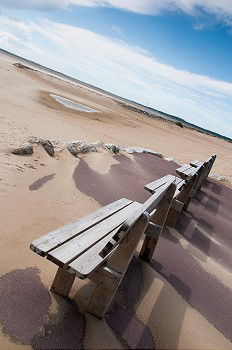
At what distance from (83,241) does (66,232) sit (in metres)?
0.19

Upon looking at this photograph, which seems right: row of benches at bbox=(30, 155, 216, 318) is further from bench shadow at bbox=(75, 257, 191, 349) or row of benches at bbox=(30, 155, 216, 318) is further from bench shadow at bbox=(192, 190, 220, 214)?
bench shadow at bbox=(192, 190, 220, 214)

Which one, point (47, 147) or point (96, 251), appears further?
point (47, 147)

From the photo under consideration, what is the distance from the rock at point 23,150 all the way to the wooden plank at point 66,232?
378 cm

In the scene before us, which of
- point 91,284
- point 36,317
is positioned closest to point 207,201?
point 91,284

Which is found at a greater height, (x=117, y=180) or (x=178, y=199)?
(x=178, y=199)

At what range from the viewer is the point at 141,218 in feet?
8.79

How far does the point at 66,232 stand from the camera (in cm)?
304

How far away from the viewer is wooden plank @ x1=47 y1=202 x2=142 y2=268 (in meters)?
2.55

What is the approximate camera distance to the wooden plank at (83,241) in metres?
2.55

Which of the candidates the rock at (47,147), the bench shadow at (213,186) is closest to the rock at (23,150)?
the rock at (47,147)

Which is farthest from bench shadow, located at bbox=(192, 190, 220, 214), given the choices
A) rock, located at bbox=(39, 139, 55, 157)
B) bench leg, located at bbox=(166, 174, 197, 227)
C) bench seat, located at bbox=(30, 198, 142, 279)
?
bench seat, located at bbox=(30, 198, 142, 279)

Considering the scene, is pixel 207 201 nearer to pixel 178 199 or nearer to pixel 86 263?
pixel 178 199

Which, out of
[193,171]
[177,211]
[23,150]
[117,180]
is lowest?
[23,150]

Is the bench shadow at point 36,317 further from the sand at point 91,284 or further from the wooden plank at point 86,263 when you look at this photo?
the wooden plank at point 86,263
